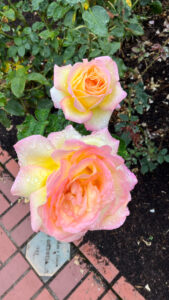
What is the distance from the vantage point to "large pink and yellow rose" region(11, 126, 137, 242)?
0.71 m

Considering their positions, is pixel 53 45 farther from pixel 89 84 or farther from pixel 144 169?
pixel 144 169

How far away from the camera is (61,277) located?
1833 mm

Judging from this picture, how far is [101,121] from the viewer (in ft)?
3.27

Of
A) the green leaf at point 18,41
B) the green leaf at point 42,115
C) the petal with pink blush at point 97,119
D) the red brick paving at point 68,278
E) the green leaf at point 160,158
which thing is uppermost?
the green leaf at point 18,41

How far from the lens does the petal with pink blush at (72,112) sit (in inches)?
37.1

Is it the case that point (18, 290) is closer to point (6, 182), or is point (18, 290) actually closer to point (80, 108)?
point (6, 182)

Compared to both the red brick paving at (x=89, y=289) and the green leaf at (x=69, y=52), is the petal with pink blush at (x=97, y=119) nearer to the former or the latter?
the green leaf at (x=69, y=52)

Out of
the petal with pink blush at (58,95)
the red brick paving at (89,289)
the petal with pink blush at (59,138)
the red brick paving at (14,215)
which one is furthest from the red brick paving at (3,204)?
the petal with pink blush at (59,138)

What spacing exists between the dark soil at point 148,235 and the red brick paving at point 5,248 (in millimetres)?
512

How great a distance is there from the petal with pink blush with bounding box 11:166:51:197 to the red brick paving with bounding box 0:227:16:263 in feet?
4.29

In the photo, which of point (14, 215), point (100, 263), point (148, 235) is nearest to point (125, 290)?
point (100, 263)

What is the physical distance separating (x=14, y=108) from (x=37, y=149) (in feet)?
2.20

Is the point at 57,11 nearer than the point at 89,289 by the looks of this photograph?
Yes

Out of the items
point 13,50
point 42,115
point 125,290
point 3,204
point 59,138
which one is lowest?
point 125,290
